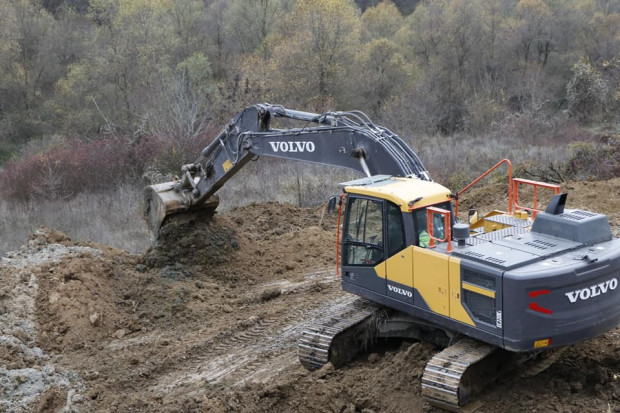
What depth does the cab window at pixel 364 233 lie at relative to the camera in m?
8.02

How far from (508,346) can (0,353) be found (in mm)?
6986

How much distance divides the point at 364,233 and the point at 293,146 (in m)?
2.44

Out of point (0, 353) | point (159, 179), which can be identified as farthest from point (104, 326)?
point (159, 179)

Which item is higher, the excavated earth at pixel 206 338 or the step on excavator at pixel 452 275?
the step on excavator at pixel 452 275

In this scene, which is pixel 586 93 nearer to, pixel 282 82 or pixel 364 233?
pixel 282 82

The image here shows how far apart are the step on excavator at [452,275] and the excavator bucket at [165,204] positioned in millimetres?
3318

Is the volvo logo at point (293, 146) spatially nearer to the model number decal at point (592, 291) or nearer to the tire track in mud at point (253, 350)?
the tire track in mud at point (253, 350)

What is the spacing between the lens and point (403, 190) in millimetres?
7867

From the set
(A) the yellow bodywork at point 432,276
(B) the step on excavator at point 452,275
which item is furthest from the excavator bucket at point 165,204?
(A) the yellow bodywork at point 432,276

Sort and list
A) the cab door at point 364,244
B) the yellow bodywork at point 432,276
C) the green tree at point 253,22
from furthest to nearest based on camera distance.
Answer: the green tree at point 253,22, the cab door at point 364,244, the yellow bodywork at point 432,276

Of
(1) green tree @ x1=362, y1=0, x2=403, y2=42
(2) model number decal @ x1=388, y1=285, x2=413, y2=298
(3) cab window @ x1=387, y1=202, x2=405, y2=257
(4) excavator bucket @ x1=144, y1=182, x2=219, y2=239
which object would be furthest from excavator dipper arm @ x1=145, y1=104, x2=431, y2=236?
(1) green tree @ x1=362, y1=0, x2=403, y2=42

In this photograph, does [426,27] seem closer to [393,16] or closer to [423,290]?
[393,16]

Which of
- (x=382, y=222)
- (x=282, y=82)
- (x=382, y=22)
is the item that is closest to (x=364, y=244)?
(x=382, y=222)

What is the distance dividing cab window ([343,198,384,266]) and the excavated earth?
122 centimetres
